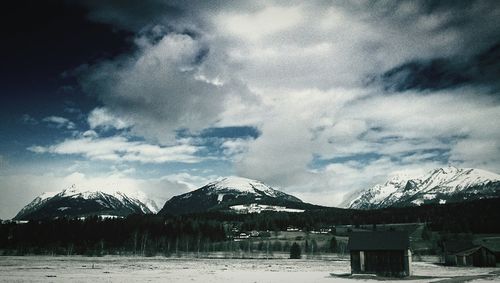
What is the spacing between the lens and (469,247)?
304 ft

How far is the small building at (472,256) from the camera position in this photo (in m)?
89.9

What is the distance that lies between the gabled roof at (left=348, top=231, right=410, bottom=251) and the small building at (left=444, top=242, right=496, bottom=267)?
3126cm

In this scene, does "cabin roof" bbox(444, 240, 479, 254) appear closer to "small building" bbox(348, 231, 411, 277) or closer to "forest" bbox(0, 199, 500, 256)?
"small building" bbox(348, 231, 411, 277)

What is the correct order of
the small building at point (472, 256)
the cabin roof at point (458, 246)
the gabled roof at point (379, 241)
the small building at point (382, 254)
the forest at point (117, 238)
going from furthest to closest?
1. the forest at point (117, 238)
2. the cabin roof at point (458, 246)
3. the small building at point (472, 256)
4. the gabled roof at point (379, 241)
5. the small building at point (382, 254)

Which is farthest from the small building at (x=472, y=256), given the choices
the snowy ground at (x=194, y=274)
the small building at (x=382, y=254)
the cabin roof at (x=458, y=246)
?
the small building at (x=382, y=254)

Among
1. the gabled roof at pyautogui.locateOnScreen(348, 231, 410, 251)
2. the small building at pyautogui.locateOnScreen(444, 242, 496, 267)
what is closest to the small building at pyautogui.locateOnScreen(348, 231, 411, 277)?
the gabled roof at pyautogui.locateOnScreen(348, 231, 410, 251)

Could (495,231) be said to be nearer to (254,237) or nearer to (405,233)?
(254,237)

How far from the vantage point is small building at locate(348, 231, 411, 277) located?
66500 mm

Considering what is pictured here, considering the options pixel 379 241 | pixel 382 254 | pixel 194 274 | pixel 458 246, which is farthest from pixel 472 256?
pixel 194 274

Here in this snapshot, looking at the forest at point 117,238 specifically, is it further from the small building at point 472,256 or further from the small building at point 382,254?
the small building at point 382,254

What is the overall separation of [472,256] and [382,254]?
3590 cm

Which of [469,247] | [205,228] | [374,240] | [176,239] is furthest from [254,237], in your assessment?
[374,240]

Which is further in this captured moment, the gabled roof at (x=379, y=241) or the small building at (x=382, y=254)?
the gabled roof at (x=379, y=241)

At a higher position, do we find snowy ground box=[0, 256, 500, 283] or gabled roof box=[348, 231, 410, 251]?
gabled roof box=[348, 231, 410, 251]
